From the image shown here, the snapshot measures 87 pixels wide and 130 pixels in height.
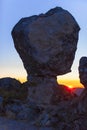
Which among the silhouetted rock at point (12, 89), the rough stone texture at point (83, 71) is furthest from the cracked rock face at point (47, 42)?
the rough stone texture at point (83, 71)

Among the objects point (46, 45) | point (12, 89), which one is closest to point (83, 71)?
point (46, 45)

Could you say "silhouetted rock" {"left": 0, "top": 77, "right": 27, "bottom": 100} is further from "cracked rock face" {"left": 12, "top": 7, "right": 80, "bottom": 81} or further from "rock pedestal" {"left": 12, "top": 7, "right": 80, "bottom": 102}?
"cracked rock face" {"left": 12, "top": 7, "right": 80, "bottom": 81}

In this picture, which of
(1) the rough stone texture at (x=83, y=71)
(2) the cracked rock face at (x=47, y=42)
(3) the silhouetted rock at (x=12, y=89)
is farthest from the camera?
(3) the silhouetted rock at (x=12, y=89)

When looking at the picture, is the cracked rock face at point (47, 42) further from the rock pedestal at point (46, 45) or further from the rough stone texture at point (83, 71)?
the rough stone texture at point (83, 71)

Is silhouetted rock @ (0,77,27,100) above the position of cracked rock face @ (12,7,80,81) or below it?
below

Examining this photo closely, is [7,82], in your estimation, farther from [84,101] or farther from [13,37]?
[84,101]

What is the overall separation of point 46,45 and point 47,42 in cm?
23

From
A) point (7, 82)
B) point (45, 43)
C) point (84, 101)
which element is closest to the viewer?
point (84, 101)

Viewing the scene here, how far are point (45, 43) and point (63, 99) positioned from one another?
Answer: 473 centimetres

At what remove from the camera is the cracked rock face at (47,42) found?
101ft

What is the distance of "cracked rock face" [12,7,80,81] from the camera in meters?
30.7

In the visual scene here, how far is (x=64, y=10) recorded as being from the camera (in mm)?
32188

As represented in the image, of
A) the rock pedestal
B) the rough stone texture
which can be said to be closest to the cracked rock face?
the rock pedestal

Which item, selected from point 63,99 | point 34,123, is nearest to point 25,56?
point 63,99
